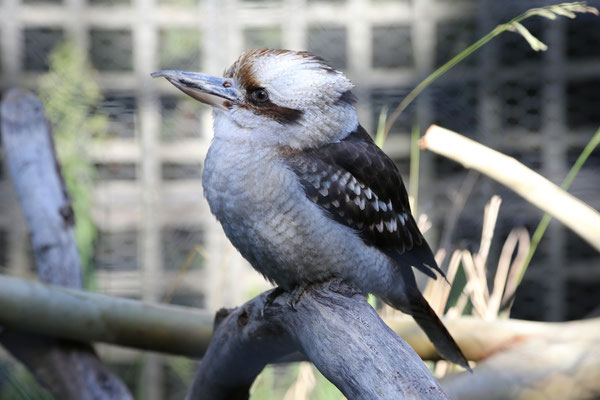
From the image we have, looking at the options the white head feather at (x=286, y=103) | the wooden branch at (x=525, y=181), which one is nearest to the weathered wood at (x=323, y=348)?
the white head feather at (x=286, y=103)

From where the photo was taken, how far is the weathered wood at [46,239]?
1.68m

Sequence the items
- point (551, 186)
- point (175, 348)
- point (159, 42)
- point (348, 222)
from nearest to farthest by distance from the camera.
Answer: point (348, 222), point (551, 186), point (175, 348), point (159, 42)

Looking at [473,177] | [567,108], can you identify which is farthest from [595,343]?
[567,108]

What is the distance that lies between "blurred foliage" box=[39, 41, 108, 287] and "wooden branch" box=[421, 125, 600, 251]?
1480 mm

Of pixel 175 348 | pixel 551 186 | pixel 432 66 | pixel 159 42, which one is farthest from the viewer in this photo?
pixel 159 42

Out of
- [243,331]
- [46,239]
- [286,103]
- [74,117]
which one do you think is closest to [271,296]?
[243,331]

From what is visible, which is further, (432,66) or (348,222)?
(432,66)

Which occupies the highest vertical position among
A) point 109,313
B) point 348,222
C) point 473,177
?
point 348,222

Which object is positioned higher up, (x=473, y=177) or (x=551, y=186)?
(x=551, y=186)

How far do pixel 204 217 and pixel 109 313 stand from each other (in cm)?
138

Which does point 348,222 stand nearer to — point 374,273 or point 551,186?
point 374,273

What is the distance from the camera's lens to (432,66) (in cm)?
270

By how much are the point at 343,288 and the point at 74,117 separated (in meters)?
1.69

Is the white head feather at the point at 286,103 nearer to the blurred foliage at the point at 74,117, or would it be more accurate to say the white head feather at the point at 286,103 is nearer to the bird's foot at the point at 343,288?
the bird's foot at the point at 343,288
